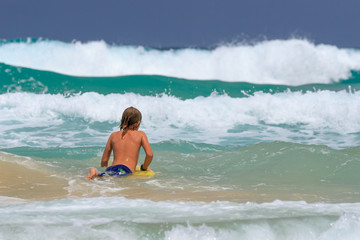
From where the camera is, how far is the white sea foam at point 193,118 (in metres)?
11.4

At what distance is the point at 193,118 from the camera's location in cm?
1481

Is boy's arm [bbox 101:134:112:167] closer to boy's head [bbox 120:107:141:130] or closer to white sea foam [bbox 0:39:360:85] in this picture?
boy's head [bbox 120:107:141:130]

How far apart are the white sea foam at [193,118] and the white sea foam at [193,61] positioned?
532cm

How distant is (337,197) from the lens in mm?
4500

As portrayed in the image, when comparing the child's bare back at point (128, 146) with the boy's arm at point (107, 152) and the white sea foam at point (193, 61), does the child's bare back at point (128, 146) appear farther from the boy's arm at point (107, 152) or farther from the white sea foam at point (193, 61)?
the white sea foam at point (193, 61)

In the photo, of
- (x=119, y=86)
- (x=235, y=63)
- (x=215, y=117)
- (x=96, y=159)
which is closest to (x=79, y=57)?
(x=119, y=86)

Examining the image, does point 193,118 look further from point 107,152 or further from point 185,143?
point 107,152

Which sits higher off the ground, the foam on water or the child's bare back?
the child's bare back

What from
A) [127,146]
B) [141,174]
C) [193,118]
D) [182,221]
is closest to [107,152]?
[127,146]

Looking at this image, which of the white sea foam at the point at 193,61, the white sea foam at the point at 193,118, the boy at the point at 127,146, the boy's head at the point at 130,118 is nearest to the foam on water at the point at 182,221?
the boy at the point at 127,146

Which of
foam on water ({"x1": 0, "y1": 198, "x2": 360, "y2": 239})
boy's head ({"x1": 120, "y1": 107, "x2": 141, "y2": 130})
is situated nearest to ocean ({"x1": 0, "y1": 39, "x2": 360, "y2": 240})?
foam on water ({"x1": 0, "y1": 198, "x2": 360, "y2": 239})

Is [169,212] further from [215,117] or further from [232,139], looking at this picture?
[215,117]

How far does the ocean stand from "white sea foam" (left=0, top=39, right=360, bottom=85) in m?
0.06

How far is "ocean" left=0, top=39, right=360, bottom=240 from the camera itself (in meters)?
3.07
